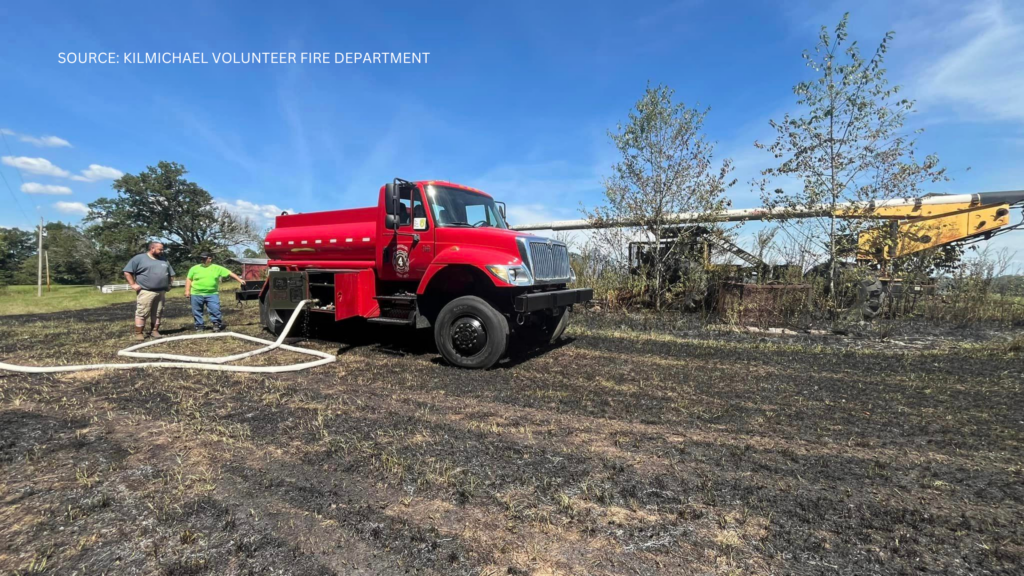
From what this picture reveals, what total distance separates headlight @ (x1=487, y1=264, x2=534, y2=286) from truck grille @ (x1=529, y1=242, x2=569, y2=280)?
23 centimetres

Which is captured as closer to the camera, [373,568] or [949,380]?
[373,568]

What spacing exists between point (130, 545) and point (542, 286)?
4.82 metres

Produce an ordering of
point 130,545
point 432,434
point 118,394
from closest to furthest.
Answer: point 130,545 → point 432,434 → point 118,394

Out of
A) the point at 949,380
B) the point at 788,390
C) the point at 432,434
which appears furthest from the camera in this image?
the point at 949,380

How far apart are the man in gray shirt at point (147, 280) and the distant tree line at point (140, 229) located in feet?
133

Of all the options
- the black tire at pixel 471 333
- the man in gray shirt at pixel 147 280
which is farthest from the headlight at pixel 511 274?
the man in gray shirt at pixel 147 280

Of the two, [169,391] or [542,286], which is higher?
[542,286]

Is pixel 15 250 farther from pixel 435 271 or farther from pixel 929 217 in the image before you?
pixel 929 217

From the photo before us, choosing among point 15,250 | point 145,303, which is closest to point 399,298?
point 145,303

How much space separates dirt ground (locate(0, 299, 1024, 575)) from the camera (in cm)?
197

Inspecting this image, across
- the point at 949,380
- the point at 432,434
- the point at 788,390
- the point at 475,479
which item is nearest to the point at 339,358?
the point at 432,434

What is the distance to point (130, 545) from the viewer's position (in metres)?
2.00

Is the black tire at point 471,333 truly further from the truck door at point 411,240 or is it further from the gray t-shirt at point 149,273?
the gray t-shirt at point 149,273

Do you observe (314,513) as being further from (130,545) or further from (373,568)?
(130,545)
